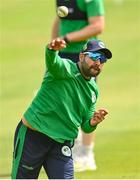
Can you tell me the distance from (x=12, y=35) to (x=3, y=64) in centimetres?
500

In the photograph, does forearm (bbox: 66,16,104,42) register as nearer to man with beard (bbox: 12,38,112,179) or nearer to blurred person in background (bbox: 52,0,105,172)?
blurred person in background (bbox: 52,0,105,172)

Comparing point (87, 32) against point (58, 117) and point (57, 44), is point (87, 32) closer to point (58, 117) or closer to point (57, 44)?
point (58, 117)

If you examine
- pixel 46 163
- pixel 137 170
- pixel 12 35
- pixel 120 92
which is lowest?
pixel 12 35

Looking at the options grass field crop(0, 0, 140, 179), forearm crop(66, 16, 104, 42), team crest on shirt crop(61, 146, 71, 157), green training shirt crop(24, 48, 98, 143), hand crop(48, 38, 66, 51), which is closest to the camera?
hand crop(48, 38, 66, 51)

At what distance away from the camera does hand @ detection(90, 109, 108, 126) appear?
863 cm

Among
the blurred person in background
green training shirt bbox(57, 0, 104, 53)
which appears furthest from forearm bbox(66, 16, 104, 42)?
green training shirt bbox(57, 0, 104, 53)

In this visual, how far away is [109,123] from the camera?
52.6ft

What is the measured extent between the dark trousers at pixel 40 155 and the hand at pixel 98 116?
332mm

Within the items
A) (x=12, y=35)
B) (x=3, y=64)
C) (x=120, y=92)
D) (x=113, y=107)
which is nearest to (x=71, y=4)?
(x=113, y=107)

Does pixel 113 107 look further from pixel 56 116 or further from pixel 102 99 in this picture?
pixel 56 116

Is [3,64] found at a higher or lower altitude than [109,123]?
lower

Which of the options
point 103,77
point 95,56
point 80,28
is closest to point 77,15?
point 80,28

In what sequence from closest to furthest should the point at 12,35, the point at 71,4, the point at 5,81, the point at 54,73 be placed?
the point at 54,73 < the point at 71,4 < the point at 5,81 < the point at 12,35

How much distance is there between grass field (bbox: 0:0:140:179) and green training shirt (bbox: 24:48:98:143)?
251 cm
